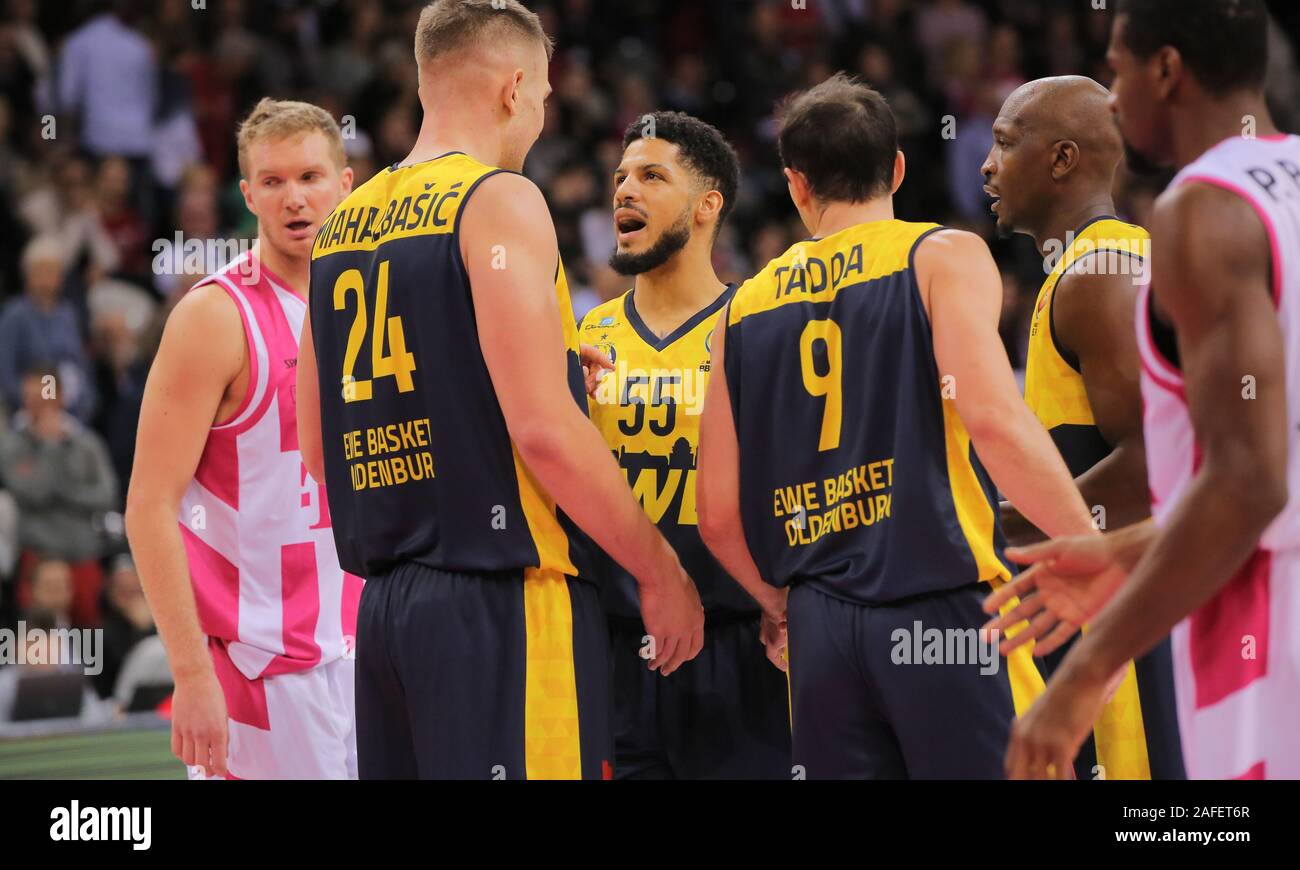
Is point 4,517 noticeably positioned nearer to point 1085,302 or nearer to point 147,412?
point 147,412

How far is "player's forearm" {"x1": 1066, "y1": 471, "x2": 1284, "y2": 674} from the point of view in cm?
240

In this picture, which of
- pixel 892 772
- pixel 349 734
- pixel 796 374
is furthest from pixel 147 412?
pixel 892 772

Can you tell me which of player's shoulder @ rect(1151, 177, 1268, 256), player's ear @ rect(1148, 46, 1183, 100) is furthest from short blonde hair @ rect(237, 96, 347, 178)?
player's shoulder @ rect(1151, 177, 1268, 256)

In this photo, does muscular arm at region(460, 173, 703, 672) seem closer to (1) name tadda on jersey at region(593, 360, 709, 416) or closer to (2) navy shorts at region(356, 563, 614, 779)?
(2) navy shorts at region(356, 563, 614, 779)

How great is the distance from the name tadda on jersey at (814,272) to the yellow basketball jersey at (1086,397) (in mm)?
824

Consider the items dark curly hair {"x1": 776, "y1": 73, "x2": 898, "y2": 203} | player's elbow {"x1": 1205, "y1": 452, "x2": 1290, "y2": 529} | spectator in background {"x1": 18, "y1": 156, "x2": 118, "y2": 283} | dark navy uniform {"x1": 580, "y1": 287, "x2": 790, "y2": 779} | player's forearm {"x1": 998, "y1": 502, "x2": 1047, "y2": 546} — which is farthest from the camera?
spectator in background {"x1": 18, "y1": 156, "x2": 118, "y2": 283}

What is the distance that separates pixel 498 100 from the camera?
152 inches

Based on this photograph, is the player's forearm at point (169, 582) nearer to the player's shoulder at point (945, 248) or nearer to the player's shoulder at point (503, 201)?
the player's shoulder at point (503, 201)

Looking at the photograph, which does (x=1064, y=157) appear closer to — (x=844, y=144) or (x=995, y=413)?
(x=844, y=144)

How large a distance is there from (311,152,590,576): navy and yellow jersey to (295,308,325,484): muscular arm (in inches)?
9.4

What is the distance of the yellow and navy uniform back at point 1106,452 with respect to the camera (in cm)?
429

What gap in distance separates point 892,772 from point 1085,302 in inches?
56.5

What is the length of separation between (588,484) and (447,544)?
36 cm

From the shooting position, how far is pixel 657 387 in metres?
4.76
